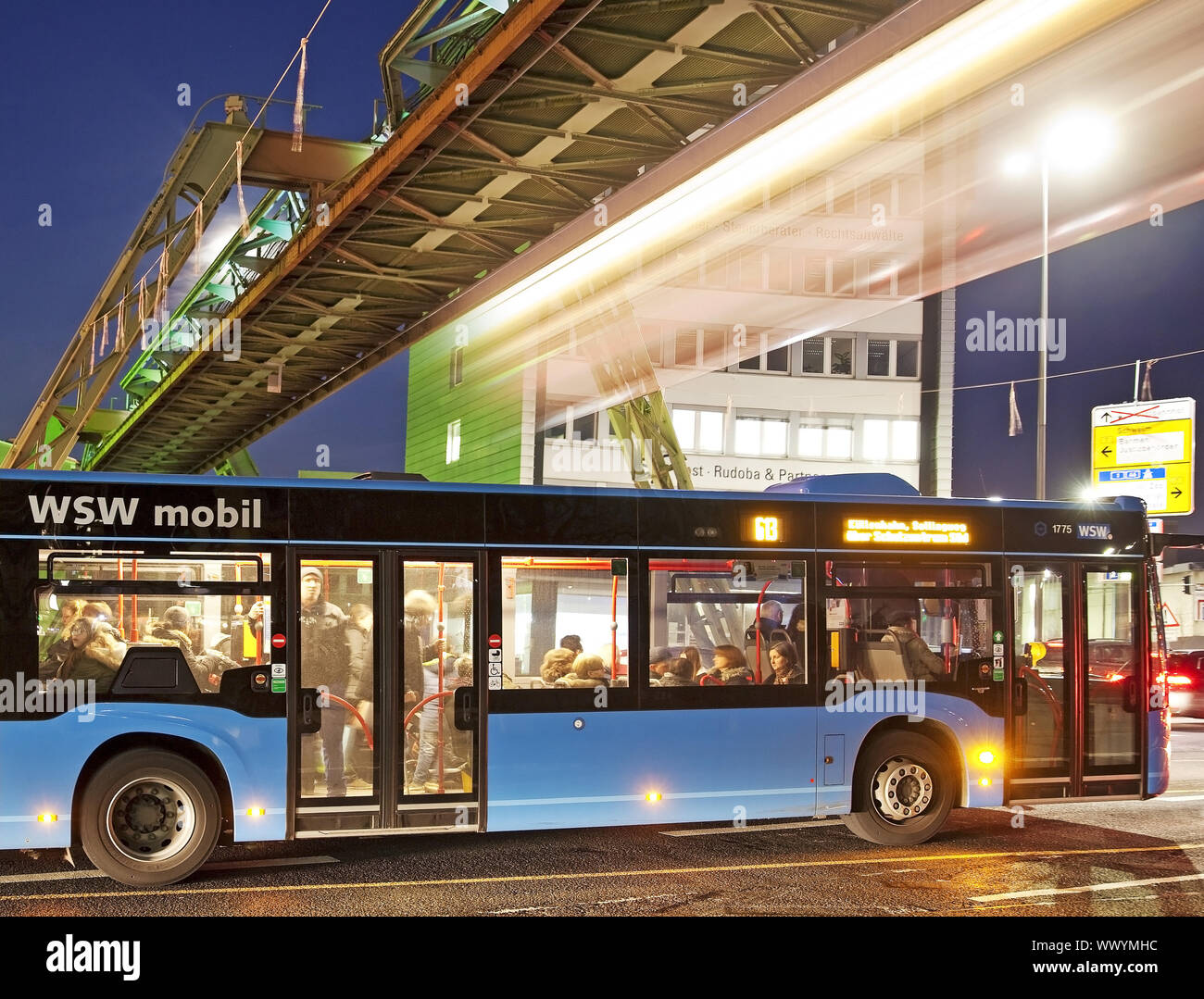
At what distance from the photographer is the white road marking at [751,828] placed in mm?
10578

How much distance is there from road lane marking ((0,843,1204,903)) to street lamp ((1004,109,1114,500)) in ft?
31.1

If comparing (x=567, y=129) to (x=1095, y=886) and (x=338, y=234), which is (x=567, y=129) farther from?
(x=1095, y=886)

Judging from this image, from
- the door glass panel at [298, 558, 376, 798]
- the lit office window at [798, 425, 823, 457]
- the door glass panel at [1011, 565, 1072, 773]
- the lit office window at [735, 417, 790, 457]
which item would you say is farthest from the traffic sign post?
the door glass panel at [298, 558, 376, 798]

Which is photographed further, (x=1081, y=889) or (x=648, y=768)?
(x=648, y=768)

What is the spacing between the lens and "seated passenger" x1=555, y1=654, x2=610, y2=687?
9.37 metres

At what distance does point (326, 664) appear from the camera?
888cm

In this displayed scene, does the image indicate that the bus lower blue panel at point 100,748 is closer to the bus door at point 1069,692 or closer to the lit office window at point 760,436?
the bus door at point 1069,692

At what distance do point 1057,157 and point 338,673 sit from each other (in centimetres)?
1532

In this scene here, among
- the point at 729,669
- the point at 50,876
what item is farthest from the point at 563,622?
the point at 50,876

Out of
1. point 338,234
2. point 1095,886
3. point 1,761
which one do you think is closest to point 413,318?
point 338,234

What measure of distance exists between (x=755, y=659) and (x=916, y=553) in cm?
176

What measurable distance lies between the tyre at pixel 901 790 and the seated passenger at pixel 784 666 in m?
0.90

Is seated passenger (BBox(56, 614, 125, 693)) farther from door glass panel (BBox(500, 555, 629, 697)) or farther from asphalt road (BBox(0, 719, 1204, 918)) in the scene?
door glass panel (BBox(500, 555, 629, 697))

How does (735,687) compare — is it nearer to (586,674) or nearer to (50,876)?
(586,674)
